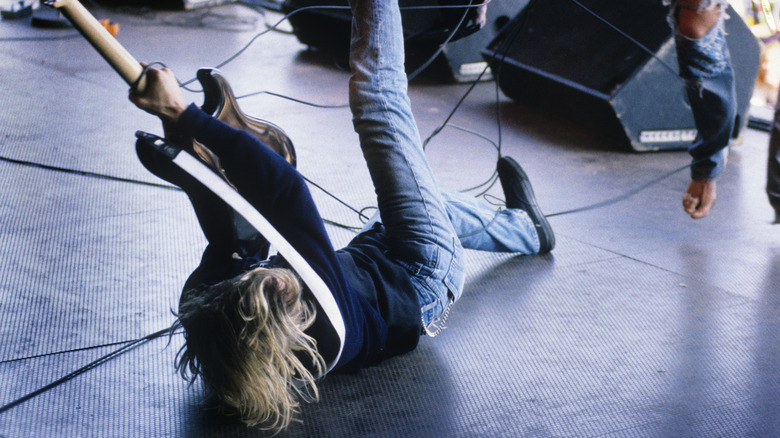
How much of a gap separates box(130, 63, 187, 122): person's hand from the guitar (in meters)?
0.01

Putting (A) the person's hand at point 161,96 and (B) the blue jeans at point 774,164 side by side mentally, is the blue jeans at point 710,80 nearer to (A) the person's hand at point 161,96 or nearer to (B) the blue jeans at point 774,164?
(B) the blue jeans at point 774,164

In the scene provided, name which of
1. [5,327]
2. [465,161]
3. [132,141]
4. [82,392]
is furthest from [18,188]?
[465,161]

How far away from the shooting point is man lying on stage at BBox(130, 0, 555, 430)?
1.21m

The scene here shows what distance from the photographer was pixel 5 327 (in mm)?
1638

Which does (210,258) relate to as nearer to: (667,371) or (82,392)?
(82,392)

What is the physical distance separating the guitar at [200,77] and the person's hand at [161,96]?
0.04 ft

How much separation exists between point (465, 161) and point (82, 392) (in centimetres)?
174

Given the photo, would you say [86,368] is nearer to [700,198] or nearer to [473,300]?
[473,300]

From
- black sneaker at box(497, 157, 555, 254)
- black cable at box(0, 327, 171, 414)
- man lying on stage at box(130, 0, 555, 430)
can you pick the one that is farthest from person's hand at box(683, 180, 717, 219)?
black cable at box(0, 327, 171, 414)

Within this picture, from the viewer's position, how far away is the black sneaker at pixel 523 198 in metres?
2.08

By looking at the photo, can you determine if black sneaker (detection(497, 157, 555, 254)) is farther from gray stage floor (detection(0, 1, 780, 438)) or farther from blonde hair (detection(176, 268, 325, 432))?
blonde hair (detection(176, 268, 325, 432))

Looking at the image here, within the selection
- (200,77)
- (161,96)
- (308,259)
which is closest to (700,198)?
(308,259)

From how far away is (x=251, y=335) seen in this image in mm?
1204

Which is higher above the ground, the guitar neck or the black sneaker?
the guitar neck
